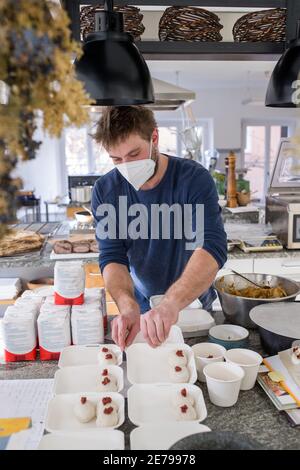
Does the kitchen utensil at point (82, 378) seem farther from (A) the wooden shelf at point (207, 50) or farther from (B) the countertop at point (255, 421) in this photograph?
(A) the wooden shelf at point (207, 50)

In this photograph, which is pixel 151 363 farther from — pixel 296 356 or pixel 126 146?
pixel 126 146

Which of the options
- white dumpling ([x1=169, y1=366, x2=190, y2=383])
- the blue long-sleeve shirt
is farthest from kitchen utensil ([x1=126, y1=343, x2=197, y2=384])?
the blue long-sleeve shirt

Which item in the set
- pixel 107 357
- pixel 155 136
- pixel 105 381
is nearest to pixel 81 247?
pixel 155 136

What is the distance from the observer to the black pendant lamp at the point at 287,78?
5.13 ft

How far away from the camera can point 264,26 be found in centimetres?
188

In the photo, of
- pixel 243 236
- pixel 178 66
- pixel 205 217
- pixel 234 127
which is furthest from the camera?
pixel 234 127

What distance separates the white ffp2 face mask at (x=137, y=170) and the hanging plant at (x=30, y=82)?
1023 mm

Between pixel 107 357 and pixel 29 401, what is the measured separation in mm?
251

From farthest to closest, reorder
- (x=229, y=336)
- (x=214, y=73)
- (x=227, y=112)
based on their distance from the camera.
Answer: (x=227, y=112) → (x=214, y=73) → (x=229, y=336)

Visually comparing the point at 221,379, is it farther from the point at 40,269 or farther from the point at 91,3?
the point at 40,269

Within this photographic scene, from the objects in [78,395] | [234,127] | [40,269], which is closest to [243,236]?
[40,269]

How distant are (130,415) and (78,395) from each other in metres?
0.15

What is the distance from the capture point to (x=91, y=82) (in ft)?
3.92

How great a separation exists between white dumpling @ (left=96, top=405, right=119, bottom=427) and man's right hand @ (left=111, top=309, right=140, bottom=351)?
1.07 feet
